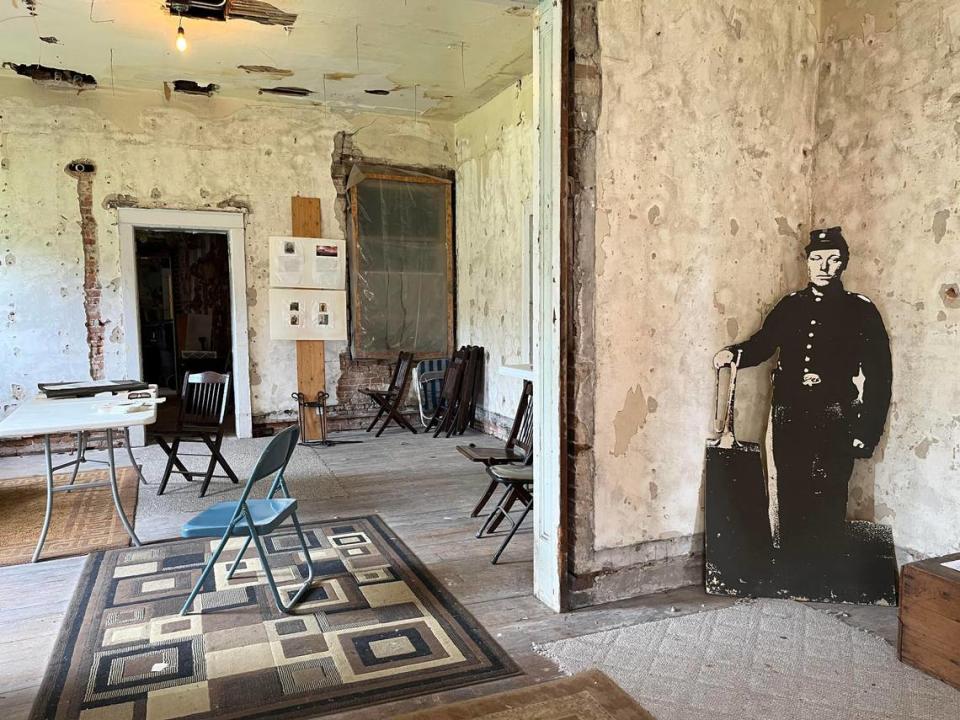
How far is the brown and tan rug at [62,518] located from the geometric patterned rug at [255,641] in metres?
0.32

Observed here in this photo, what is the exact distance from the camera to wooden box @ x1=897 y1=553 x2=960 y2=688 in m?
2.42

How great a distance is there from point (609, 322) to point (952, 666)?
6.03 ft

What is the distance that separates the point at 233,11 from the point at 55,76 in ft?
8.40

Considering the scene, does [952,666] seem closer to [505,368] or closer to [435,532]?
[435,532]

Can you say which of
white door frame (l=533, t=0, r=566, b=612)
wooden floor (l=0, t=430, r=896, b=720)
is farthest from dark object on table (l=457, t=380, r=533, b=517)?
white door frame (l=533, t=0, r=566, b=612)

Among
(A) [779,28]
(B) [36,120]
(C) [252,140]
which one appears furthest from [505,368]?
(B) [36,120]

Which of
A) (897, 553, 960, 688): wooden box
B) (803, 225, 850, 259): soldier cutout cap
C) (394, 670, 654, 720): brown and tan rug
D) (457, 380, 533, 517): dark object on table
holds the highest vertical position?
(803, 225, 850, 259): soldier cutout cap

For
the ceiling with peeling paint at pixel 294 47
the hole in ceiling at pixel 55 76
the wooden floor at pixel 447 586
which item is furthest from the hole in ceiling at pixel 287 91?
the wooden floor at pixel 447 586

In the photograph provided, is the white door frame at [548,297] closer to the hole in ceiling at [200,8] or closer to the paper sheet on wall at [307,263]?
the hole in ceiling at [200,8]

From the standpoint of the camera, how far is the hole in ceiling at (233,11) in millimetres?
4805

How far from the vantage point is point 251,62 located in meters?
6.10

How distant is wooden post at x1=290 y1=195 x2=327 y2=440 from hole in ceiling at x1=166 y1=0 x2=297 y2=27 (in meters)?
2.42

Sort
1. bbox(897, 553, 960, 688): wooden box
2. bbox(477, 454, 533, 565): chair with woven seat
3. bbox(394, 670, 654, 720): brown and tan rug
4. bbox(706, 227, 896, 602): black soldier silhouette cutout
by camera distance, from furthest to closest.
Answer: bbox(477, 454, 533, 565): chair with woven seat → bbox(706, 227, 896, 602): black soldier silhouette cutout → bbox(897, 553, 960, 688): wooden box → bbox(394, 670, 654, 720): brown and tan rug

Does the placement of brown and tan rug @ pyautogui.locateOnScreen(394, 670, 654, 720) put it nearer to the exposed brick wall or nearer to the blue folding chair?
the blue folding chair
